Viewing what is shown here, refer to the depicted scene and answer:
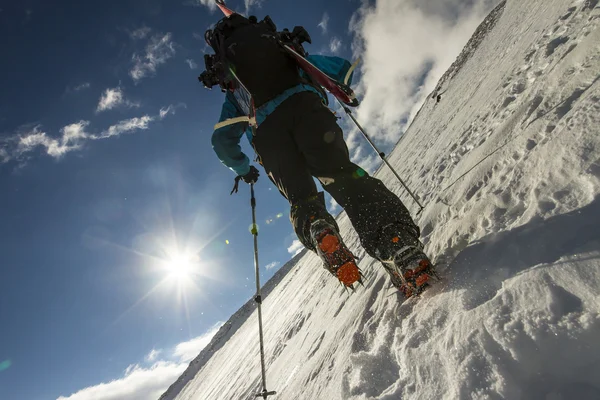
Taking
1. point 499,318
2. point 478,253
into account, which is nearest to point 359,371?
point 499,318

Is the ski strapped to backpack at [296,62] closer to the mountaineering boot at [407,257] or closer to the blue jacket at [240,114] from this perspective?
the blue jacket at [240,114]

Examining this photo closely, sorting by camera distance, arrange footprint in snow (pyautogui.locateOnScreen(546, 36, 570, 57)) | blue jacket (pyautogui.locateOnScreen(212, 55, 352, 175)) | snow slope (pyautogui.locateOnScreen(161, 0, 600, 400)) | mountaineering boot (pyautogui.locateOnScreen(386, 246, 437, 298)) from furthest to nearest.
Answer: footprint in snow (pyautogui.locateOnScreen(546, 36, 570, 57)), blue jacket (pyautogui.locateOnScreen(212, 55, 352, 175)), mountaineering boot (pyautogui.locateOnScreen(386, 246, 437, 298)), snow slope (pyautogui.locateOnScreen(161, 0, 600, 400))

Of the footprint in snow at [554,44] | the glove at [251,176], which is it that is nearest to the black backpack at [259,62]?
the glove at [251,176]

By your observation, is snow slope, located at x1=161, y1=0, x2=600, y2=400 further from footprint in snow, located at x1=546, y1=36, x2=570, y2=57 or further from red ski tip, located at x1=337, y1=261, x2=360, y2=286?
footprint in snow, located at x1=546, y1=36, x2=570, y2=57

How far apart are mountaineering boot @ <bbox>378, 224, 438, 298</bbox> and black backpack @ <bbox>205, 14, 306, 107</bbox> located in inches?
58.5

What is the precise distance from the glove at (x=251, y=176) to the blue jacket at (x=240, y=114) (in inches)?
6.3

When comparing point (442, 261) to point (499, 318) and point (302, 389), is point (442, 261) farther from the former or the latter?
point (302, 389)

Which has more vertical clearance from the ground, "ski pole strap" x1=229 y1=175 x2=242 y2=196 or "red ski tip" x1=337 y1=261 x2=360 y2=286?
"ski pole strap" x1=229 y1=175 x2=242 y2=196

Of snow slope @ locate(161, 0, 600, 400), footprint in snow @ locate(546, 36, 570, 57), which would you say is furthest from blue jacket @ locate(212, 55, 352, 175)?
footprint in snow @ locate(546, 36, 570, 57)

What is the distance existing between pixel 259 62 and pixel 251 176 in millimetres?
1841

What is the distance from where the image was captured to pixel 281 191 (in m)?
2.67

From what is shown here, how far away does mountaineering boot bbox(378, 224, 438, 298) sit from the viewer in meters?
1.77

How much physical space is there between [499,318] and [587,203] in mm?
618

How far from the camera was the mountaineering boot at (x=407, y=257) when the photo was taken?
177 cm
